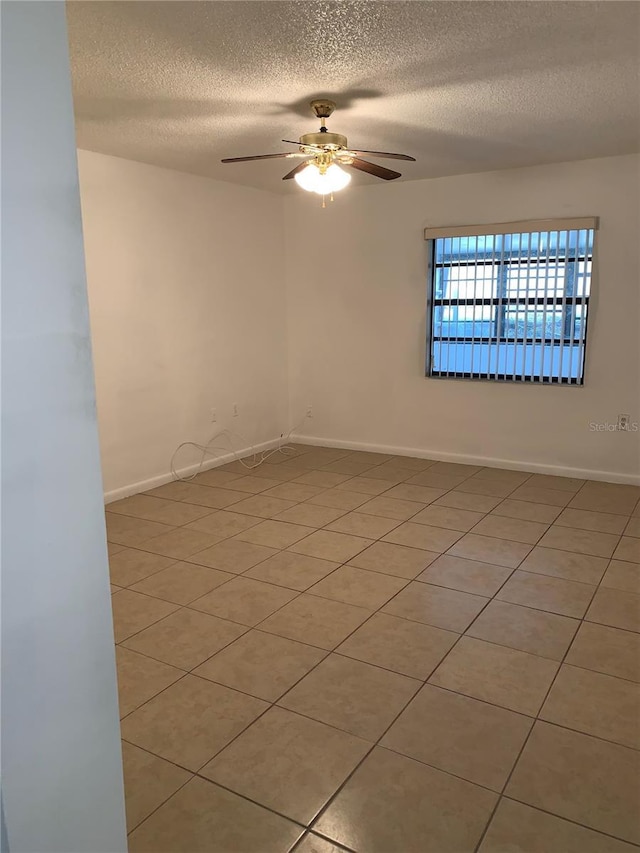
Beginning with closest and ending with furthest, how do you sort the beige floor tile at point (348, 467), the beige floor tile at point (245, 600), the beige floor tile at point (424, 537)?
1. the beige floor tile at point (245, 600)
2. the beige floor tile at point (424, 537)
3. the beige floor tile at point (348, 467)

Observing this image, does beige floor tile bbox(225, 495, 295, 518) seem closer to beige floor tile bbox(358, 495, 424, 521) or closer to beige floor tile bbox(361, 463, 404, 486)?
beige floor tile bbox(358, 495, 424, 521)

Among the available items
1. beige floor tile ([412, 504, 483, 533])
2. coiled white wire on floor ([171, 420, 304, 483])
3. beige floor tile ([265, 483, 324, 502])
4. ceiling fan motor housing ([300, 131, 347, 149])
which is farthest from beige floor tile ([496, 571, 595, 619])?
coiled white wire on floor ([171, 420, 304, 483])

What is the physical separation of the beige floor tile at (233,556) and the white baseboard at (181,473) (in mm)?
1223

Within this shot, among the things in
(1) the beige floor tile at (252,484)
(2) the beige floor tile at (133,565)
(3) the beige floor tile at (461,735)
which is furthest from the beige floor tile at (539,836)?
(1) the beige floor tile at (252,484)

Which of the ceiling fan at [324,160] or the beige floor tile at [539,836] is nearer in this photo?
the beige floor tile at [539,836]

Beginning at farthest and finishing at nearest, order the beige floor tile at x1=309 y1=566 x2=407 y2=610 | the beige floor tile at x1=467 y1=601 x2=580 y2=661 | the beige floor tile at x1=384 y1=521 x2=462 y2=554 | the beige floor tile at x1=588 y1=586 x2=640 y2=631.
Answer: the beige floor tile at x1=384 y1=521 x2=462 y2=554 → the beige floor tile at x1=309 y1=566 x2=407 y2=610 → the beige floor tile at x1=588 y1=586 x2=640 y2=631 → the beige floor tile at x1=467 y1=601 x2=580 y2=661

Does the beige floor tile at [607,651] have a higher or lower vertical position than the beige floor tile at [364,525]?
lower

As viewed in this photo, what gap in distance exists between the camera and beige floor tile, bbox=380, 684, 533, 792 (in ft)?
6.52

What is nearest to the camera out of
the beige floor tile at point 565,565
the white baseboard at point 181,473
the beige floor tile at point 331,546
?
the beige floor tile at point 565,565

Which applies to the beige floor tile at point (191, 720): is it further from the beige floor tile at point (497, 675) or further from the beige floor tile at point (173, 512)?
the beige floor tile at point (173, 512)

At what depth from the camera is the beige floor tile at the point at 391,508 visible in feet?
14.2

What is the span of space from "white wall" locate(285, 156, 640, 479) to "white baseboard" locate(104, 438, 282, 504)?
601 millimetres

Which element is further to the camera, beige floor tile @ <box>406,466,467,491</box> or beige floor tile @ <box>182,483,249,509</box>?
beige floor tile @ <box>406,466,467,491</box>

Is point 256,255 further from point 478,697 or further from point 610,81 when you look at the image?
point 478,697
